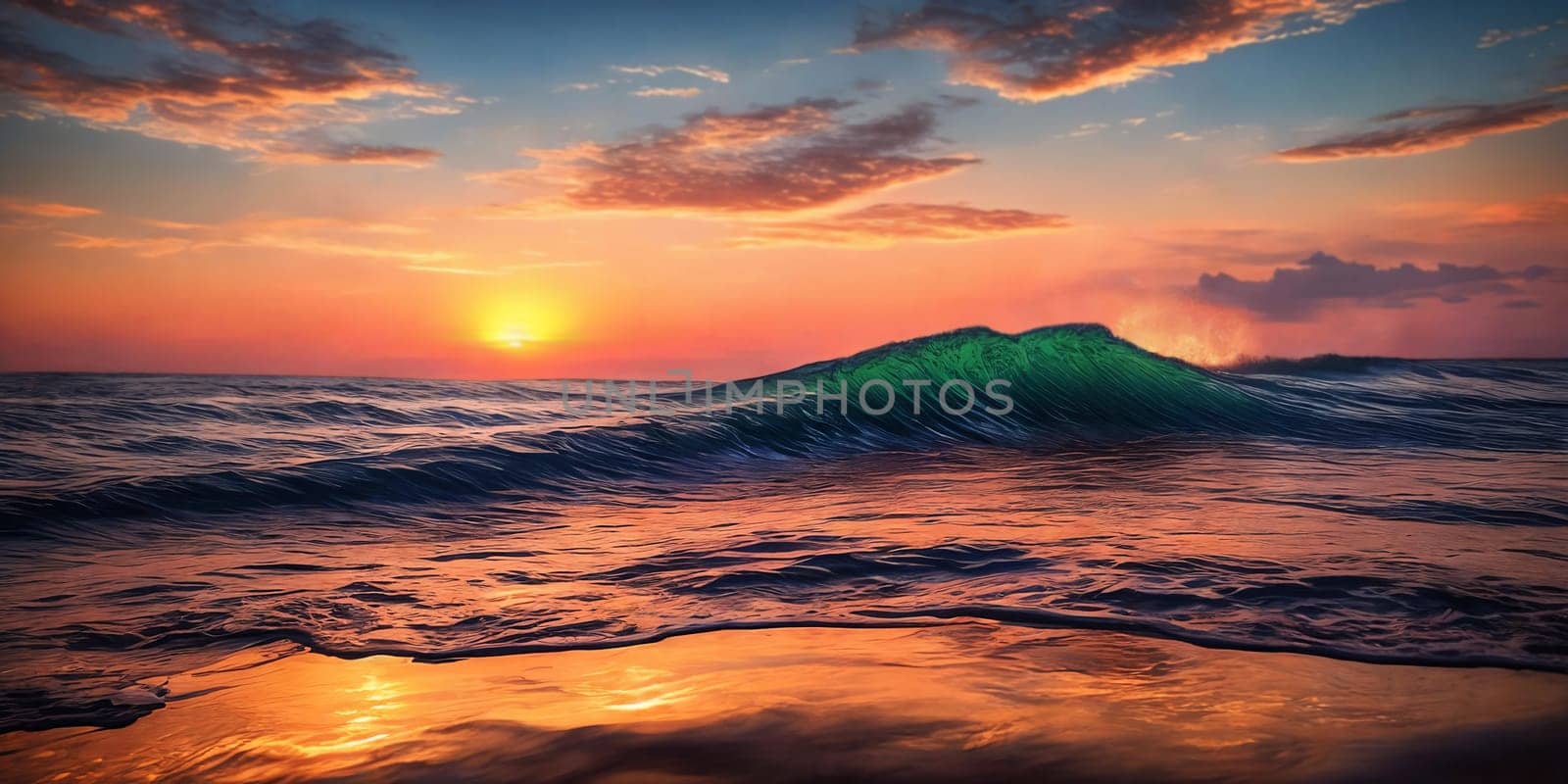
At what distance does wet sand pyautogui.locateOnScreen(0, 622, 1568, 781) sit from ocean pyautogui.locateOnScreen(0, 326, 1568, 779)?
0.20ft

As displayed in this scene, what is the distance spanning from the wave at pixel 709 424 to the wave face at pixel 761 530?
64 millimetres

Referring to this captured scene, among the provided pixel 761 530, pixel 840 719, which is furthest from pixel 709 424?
pixel 840 719

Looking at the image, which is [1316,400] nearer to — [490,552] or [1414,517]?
[1414,517]

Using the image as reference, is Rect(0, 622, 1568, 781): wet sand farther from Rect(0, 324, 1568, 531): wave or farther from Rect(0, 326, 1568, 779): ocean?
Rect(0, 324, 1568, 531): wave

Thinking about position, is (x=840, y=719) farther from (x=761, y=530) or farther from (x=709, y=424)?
(x=709, y=424)

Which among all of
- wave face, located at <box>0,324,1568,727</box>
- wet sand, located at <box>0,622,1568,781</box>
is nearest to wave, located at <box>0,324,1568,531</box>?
wave face, located at <box>0,324,1568,727</box>

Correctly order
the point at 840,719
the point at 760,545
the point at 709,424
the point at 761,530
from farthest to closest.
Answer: the point at 709,424, the point at 761,530, the point at 760,545, the point at 840,719

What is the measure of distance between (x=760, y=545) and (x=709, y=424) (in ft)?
20.9

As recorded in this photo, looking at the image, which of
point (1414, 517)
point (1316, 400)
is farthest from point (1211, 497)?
point (1316, 400)

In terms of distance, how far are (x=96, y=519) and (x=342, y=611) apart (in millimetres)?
3667

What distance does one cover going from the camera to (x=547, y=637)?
329 cm

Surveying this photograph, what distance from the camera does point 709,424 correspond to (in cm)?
1120

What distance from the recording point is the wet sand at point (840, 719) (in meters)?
2.08

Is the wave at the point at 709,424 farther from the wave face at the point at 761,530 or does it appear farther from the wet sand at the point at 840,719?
the wet sand at the point at 840,719
